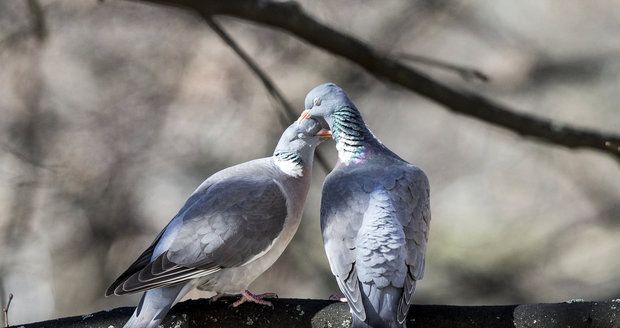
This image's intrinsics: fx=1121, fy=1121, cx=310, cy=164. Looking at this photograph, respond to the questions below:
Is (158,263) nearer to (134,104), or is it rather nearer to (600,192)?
(134,104)

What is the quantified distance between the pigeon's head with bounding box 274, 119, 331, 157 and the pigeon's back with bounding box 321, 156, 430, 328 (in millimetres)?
205

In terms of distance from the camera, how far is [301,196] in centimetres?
378

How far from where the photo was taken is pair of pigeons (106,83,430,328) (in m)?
3.26

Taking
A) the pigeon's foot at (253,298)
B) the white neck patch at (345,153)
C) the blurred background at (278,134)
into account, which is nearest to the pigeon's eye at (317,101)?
the white neck patch at (345,153)

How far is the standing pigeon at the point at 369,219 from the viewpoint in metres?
3.22

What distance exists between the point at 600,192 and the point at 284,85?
208 cm

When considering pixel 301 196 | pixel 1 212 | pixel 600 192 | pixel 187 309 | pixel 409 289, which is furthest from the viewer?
pixel 600 192

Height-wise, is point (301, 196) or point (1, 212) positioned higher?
point (301, 196)

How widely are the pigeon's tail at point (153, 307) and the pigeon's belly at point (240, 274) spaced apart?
0.56ft

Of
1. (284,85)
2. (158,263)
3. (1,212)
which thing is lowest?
(1,212)

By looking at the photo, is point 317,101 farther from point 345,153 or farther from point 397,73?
point 397,73

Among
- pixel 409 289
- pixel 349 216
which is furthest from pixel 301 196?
pixel 409 289

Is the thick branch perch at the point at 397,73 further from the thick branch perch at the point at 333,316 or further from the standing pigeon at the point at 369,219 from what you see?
the thick branch perch at the point at 333,316

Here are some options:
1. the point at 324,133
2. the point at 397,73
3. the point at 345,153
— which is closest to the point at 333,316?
the point at 345,153
